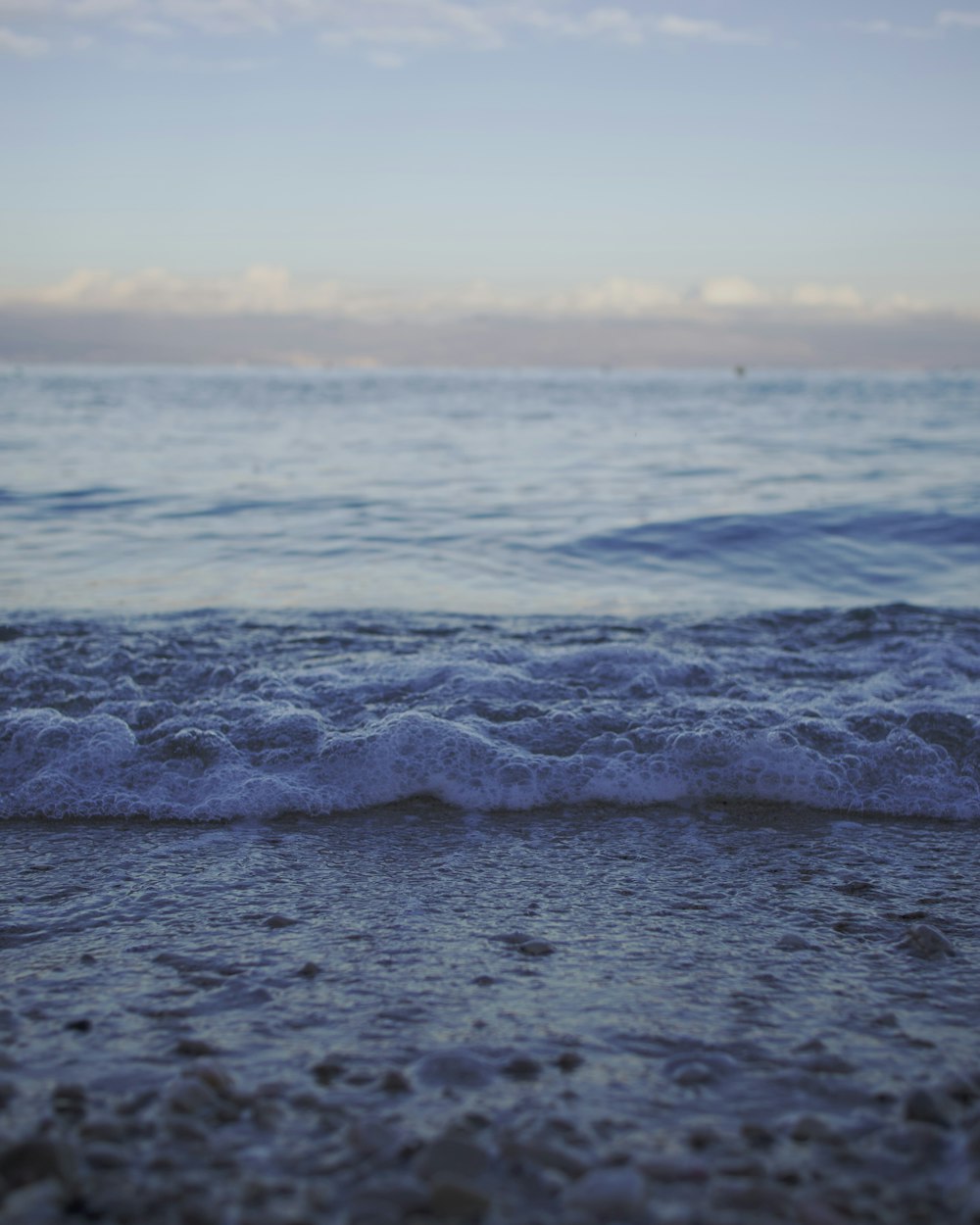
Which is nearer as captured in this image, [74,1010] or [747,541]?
[74,1010]

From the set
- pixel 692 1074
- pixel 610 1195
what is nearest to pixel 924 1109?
pixel 692 1074

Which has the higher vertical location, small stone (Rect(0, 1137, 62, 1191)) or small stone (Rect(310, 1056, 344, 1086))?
small stone (Rect(0, 1137, 62, 1191))

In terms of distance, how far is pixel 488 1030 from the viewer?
7.41ft

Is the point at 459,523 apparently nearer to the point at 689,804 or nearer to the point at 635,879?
the point at 689,804

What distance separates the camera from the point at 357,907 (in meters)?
2.97

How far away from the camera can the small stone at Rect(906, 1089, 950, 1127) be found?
1922 millimetres

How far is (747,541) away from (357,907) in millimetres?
9372

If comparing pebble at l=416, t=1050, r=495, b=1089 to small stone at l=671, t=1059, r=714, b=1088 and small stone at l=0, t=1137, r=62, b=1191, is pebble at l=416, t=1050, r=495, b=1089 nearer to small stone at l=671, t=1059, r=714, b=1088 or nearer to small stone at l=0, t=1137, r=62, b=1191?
small stone at l=671, t=1059, r=714, b=1088

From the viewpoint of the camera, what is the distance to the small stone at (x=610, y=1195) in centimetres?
166

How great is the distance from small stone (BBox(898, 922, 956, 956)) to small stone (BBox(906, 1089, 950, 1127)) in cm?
74

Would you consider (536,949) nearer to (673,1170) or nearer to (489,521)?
(673,1170)

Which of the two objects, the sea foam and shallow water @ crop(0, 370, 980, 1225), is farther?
the sea foam

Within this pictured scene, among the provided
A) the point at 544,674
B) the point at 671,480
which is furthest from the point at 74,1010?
the point at 671,480

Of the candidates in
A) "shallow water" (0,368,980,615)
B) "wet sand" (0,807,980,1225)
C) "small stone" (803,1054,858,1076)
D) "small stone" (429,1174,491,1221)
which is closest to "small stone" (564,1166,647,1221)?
"wet sand" (0,807,980,1225)
